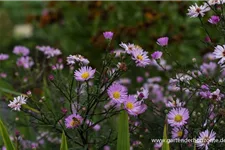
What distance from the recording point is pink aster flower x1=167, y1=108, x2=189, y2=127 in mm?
1302

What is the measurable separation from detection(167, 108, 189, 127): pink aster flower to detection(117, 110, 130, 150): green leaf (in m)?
0.13

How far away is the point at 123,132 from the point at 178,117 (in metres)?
0.17

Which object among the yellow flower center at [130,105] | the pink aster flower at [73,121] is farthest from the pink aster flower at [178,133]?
the pink aster flower at [73,121]

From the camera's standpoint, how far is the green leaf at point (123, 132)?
1290 mm

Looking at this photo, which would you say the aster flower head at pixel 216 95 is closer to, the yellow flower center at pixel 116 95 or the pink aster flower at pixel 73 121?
the yellow flower center at pixel 116 95

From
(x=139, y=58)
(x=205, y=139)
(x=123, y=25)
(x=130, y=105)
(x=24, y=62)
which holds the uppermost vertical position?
(x=123, y=25)

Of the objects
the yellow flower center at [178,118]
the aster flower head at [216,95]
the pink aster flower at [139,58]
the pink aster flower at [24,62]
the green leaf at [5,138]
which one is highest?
the pink aster flower at [24,62]

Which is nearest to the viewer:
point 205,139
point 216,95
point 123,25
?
point 205,139

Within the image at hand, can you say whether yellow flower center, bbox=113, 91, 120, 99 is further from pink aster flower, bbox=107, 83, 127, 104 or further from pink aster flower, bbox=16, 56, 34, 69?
pink aster flower, bbox=16, 56, 34, 69

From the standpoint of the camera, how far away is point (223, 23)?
147cm

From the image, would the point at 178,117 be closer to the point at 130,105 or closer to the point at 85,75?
the point at 130,105

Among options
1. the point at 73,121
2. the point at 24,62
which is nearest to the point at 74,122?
the point at 73,121

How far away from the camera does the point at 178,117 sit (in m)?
1.33

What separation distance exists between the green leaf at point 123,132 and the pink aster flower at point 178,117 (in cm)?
13
